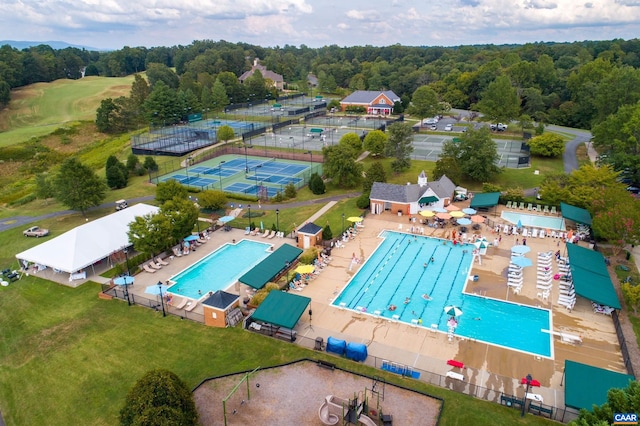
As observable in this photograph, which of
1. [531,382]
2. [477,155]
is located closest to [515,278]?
[531,382]

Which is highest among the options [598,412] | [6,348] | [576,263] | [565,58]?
[565,58]

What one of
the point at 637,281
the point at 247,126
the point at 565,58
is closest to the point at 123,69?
the point at 247,126

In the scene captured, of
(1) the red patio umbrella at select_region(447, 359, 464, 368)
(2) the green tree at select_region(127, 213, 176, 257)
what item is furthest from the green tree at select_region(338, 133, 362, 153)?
(1) the red patio umbrella at select_region(447, 359, 464, 368)

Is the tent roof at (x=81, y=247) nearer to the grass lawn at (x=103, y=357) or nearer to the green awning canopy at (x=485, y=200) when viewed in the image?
the grass lawn at (x=103, y=357)

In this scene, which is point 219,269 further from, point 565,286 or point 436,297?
point 565,286

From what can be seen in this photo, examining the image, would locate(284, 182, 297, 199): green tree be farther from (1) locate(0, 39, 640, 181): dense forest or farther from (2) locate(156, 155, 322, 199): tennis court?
(1) locate(0, 39, 640, 181): dense forest

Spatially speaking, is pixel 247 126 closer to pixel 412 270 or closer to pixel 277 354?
pixel 412 270

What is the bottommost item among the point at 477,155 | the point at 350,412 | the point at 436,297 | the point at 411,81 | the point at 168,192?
the point at 436,297
